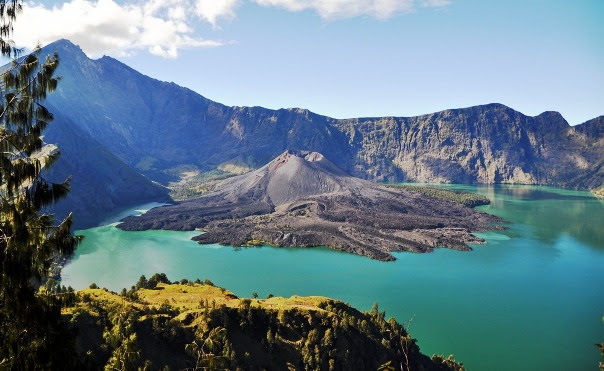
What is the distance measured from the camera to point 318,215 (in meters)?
111

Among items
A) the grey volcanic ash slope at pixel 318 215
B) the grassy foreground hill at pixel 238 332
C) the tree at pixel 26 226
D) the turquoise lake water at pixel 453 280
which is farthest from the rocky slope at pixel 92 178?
the tree at pixel 26 226

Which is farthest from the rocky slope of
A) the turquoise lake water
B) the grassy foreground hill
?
the grassy foreground hill

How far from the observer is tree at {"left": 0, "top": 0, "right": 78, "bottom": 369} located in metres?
8.56

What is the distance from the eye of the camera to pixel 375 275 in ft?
228

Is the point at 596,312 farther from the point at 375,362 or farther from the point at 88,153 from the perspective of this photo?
the point at 88,153

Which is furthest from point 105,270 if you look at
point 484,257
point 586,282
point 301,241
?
point 586,282

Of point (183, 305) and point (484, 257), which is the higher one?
point (183, 305)

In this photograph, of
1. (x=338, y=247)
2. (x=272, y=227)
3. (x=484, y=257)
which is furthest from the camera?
(x=272, y=227)

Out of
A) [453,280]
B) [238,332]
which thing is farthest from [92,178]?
[238,332]

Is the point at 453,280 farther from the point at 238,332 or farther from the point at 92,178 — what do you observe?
the point at 92,178

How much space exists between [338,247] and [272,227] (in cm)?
1938

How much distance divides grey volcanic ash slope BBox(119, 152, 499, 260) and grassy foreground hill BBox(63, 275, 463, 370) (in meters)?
45.4

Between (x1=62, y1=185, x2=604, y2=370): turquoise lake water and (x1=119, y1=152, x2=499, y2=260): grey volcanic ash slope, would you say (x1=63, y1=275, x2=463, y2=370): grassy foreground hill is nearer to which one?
(x1=62, y1=185, x2=604, y2=370): turquoise lake water

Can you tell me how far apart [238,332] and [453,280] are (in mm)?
45017
